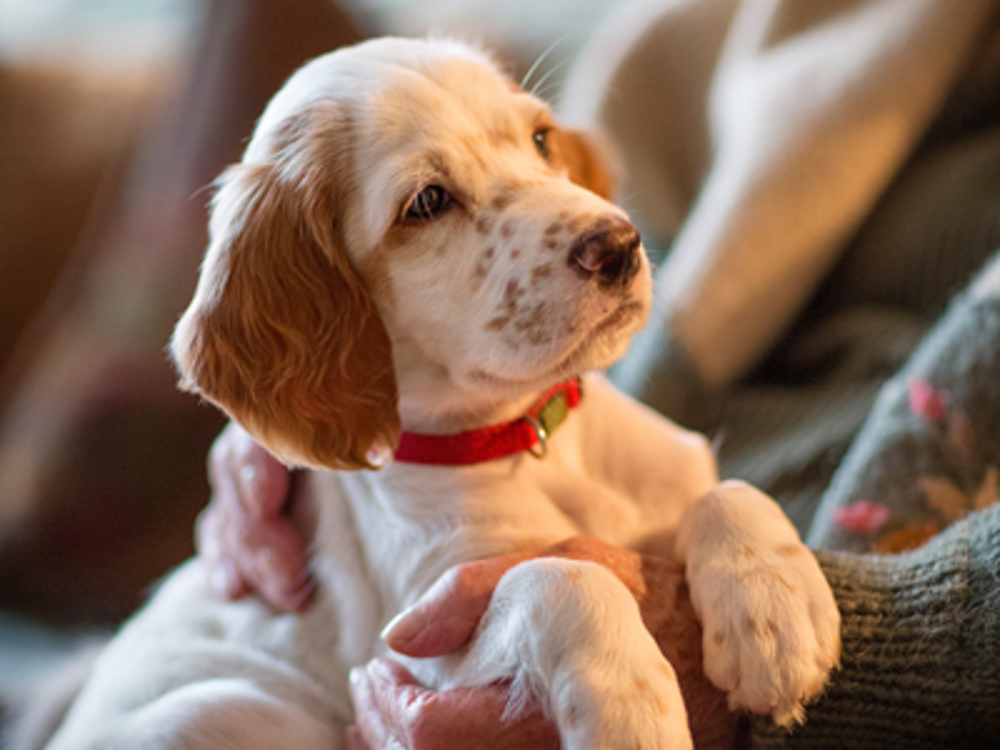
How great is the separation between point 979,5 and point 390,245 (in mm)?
1295

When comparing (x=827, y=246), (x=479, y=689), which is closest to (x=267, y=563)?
(x=479, y=689)

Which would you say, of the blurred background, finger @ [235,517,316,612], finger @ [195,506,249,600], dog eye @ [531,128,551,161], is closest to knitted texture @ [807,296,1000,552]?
dog eye @ [531,128,551,161]

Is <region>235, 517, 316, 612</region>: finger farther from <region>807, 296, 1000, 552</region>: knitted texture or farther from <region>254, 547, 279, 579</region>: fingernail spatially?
<region>807, 296, 1000, 552</region>: knitted texture

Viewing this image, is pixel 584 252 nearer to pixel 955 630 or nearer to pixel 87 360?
pixel 955 630

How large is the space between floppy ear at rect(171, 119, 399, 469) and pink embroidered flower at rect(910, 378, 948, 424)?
32.7 inches

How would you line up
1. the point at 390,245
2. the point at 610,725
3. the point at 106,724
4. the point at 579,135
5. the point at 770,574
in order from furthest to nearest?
Answer: the point at 579,135, the point at 106,724, the point at 390,245, the point at 770,574, the point at 610,725

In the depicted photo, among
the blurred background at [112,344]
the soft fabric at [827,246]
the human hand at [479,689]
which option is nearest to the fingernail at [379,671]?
the human hand at [479,689]

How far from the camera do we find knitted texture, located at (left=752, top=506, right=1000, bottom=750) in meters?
0.91

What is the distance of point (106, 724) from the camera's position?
1.28 metres

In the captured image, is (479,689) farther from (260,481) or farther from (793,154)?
(793,154)

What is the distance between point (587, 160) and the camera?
1.52 m

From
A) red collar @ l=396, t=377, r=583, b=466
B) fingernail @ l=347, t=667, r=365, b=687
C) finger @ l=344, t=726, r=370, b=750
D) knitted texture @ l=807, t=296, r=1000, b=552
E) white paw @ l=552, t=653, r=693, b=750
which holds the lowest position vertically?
finger @ l=344, t=726, r=370, b=750

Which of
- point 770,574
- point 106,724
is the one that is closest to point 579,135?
point 770,574

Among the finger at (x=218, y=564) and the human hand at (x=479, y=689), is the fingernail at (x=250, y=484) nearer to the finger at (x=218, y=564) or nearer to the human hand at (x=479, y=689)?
the finger at (x=218, y=564)
